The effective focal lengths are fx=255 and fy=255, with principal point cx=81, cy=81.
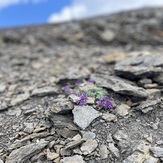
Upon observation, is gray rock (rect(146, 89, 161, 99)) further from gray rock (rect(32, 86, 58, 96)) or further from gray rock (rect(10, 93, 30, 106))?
gray rock (rect(10, 93, 30, 106))

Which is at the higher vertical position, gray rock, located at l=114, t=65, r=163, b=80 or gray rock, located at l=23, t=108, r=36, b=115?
gray rock, located at l=114, t=65, r=163, b=80

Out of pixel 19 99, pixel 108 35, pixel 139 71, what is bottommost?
pixel 19 99

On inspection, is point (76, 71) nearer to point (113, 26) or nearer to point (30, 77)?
point (30, 77)

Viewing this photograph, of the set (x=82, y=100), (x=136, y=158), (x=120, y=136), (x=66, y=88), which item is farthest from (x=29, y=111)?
(x=136, y=158)

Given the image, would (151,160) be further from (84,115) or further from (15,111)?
(15,111)

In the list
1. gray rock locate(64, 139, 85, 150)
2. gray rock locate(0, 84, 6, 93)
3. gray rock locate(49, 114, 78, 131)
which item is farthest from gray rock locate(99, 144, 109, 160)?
gray rock locate(0, 84, 6, 93)

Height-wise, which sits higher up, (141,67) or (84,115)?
(141,67)
